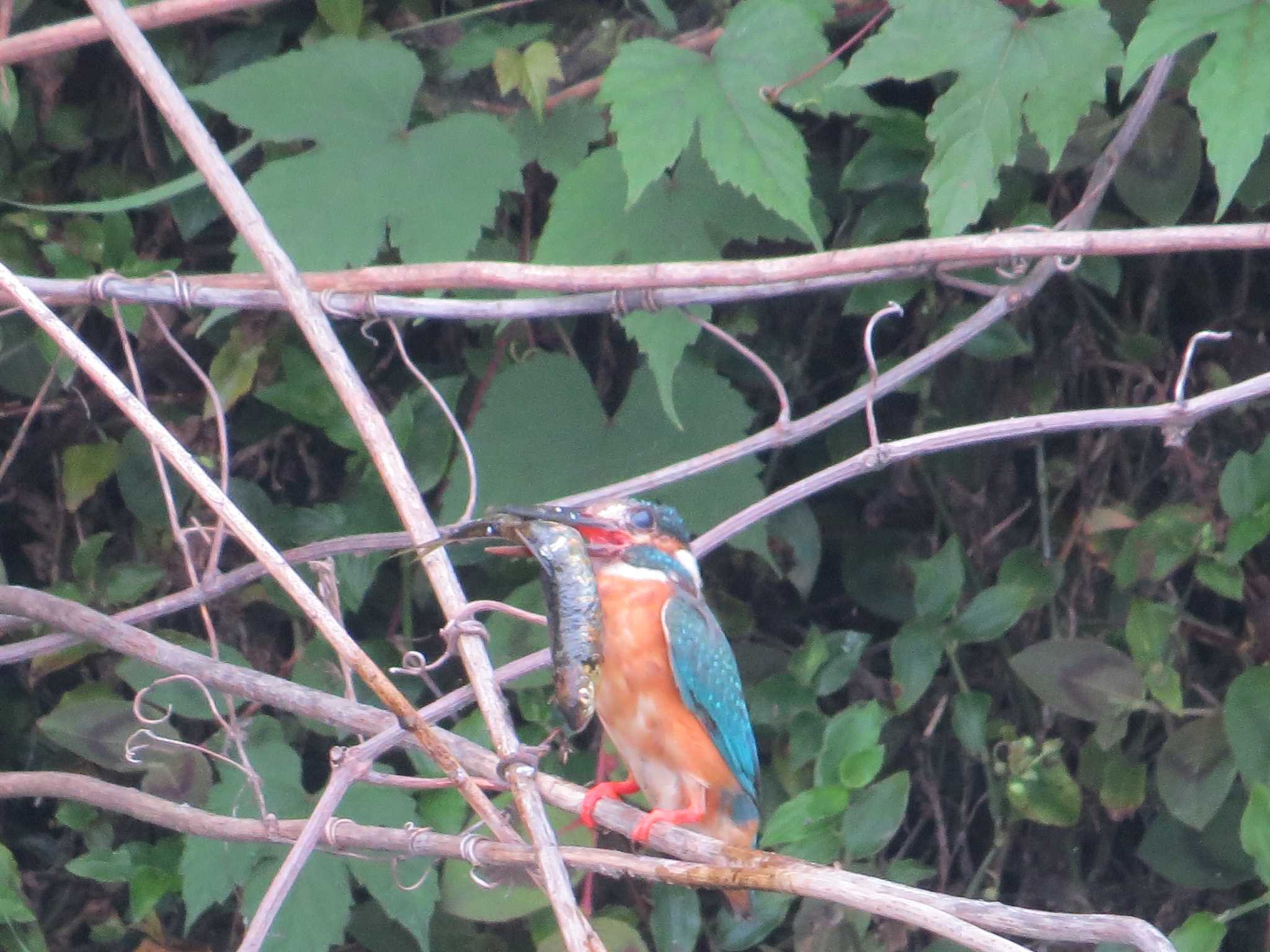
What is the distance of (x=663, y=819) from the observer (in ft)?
6.40

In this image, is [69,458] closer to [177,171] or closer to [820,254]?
[177,171]

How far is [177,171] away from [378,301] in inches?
38.1

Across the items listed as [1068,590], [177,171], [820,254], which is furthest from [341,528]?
[1068,590]

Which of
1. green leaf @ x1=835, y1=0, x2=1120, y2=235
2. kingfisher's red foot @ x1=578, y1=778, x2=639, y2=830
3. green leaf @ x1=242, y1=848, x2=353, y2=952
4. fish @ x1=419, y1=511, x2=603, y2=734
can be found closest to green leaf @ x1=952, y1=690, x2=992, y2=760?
kingfisher's red foot @ x1=578, y1=778, x2=639, y2=830

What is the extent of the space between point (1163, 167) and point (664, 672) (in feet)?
4.16

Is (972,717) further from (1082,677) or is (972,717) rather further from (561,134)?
(561,134)

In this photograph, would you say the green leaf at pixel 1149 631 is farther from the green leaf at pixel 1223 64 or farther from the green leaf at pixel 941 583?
the green leaf at pixel 1223 64

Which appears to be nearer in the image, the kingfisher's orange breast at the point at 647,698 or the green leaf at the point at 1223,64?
the green leaf at the point at 1223,64

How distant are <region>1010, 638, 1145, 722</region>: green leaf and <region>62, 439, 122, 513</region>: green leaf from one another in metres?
1.79

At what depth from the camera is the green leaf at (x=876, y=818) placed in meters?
2.31

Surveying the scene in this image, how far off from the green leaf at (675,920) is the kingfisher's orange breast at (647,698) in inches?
13.8

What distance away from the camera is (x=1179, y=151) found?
2469 millimetres

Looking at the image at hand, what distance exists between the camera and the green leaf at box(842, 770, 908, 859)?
2312 millimetres

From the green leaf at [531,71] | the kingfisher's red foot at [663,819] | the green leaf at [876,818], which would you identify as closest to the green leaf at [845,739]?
the green leaf at [876,818]
